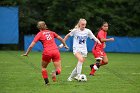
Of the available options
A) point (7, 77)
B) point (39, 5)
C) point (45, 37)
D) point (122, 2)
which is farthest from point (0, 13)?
point (45, 37)

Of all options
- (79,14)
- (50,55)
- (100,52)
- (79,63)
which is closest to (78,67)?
(79,63)

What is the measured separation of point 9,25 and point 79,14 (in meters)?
7.95

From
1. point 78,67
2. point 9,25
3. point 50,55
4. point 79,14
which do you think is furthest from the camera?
point 79,14

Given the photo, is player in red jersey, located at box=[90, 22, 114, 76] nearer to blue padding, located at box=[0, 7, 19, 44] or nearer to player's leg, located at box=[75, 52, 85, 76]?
player's leg, located at box=[75, 52, 85, 76]

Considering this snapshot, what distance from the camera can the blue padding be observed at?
39781mm

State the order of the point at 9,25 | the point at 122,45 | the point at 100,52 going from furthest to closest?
the point at 122,45 < the point at 9,25 < the point at 100,52

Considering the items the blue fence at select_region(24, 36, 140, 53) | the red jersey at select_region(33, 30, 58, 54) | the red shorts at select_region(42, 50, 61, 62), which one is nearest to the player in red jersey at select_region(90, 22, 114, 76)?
the red shorts at select_region(42, 50, 61, 62)

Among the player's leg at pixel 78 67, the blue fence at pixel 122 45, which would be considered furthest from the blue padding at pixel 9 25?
the player's leg at pixel 78 67

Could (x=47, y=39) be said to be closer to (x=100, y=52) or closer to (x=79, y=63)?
(x=79, y=63)

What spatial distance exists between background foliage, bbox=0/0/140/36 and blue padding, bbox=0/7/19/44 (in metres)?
4.51

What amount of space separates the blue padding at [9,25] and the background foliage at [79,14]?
14.8 feet

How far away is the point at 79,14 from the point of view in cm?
4522

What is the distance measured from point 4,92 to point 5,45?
31.6 metres

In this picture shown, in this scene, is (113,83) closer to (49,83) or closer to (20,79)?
(49,83)
